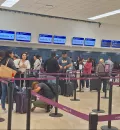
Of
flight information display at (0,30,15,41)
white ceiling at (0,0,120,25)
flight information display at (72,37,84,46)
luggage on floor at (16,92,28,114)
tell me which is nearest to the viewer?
luggage on floor at (16,92,28,114)

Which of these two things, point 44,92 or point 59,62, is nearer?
point 44,92

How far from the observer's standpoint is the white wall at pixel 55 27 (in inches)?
596

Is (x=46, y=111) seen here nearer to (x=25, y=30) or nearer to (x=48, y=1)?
(x=48, y=1)

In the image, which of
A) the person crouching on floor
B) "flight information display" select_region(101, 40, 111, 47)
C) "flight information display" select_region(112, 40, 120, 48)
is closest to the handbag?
the person crouching on floor

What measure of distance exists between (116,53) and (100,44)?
5.86 ft

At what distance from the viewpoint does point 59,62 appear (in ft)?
33.3

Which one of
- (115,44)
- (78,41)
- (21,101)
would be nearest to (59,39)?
(78,41)

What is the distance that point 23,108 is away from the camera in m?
6.53

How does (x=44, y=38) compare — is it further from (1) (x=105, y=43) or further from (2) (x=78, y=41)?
(1) (x=105, y=43)

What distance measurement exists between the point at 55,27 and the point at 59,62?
6909 mm

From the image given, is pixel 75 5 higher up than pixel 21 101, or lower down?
higher up

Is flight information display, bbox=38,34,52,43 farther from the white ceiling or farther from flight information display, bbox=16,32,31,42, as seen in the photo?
the white ceiling

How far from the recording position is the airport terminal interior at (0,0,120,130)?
6215mm

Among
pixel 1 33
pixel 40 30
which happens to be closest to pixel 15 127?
pixel 1 33
